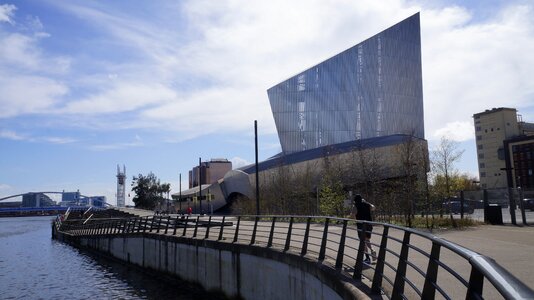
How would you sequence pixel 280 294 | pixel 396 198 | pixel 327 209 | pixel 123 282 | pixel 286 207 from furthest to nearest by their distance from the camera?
pixel 286 207
pixel 327 209
pixel 396 198
pixel 123 282
pixel 280 294

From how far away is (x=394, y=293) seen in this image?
6.06 m

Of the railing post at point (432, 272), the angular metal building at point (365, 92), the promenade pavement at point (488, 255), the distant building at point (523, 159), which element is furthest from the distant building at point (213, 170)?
the railing post at point (432, 272)

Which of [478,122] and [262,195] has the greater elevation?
[478,122]

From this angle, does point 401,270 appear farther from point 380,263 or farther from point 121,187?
point 121,187

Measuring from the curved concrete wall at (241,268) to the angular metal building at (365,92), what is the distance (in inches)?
2431

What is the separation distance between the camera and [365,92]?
8531 cm

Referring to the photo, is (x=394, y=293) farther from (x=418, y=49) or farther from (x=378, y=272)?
(x=418, y=49)

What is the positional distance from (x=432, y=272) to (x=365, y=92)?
82.6 metres

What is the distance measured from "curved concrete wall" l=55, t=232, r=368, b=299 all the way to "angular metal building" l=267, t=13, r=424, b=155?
61.7 metres

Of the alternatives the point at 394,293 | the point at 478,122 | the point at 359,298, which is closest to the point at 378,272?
the point at 359,298

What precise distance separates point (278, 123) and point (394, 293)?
8862cm

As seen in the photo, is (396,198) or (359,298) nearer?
(359,298)

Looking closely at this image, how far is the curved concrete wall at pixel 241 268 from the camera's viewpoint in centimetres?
960

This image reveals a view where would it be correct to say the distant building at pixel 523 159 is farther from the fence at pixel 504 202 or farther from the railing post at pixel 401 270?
the railing post at pixel 401 270
